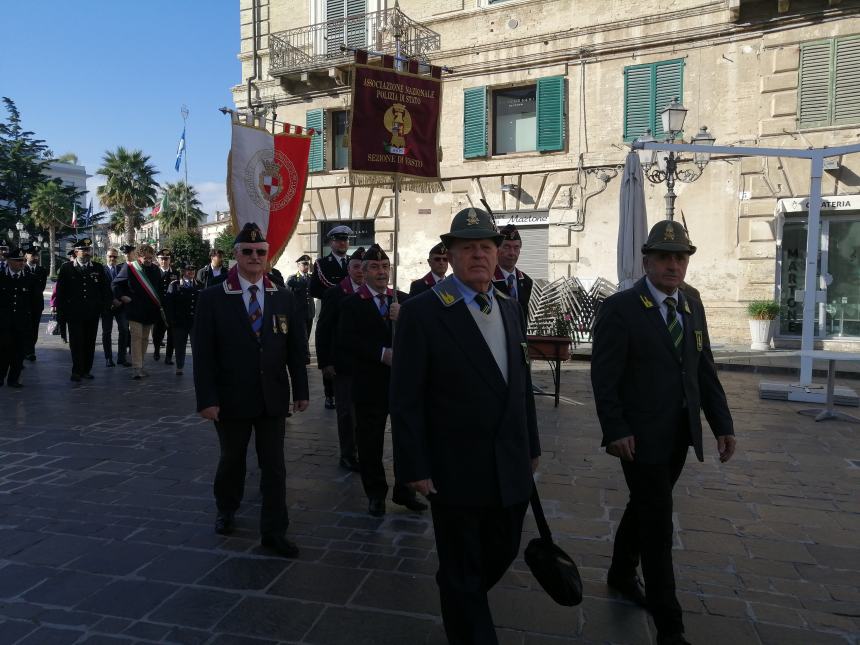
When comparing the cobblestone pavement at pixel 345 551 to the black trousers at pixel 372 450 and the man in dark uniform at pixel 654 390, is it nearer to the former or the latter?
the black trousers at pixel 372 450

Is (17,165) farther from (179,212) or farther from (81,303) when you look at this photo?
(81,303)

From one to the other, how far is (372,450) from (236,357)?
118 cm

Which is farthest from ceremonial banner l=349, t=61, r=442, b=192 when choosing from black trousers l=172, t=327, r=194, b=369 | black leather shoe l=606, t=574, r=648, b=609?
black trousers l=172, t=327, r=194, b=369

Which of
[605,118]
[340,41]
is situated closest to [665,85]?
[605,118]

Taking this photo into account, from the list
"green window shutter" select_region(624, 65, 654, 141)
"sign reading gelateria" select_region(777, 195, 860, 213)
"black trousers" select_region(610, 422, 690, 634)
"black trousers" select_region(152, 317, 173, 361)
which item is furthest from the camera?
"green window shutter" select_region(624, 65, 654, 141)

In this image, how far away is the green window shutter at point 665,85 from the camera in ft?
52.2

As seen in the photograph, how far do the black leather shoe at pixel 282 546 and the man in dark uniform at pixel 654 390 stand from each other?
1935 millimetres

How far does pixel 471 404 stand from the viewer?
9.19 feet

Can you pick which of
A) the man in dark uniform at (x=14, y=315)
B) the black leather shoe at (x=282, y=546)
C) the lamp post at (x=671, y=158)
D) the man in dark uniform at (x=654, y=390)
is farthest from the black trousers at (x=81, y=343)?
the man in dark uniform at (x=654, y=390)

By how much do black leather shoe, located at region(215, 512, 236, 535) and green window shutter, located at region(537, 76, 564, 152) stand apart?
48.2 feet

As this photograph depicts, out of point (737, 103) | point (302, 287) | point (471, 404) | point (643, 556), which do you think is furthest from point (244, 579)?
point (737, 103)

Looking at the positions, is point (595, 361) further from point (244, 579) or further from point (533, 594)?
point (244, 579)

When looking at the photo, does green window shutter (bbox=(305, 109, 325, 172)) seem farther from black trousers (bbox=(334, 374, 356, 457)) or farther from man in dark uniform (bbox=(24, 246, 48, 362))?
black trousers (bbox=(334, 374, 356, 457))

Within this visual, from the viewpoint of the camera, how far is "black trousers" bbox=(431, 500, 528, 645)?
274 cm
